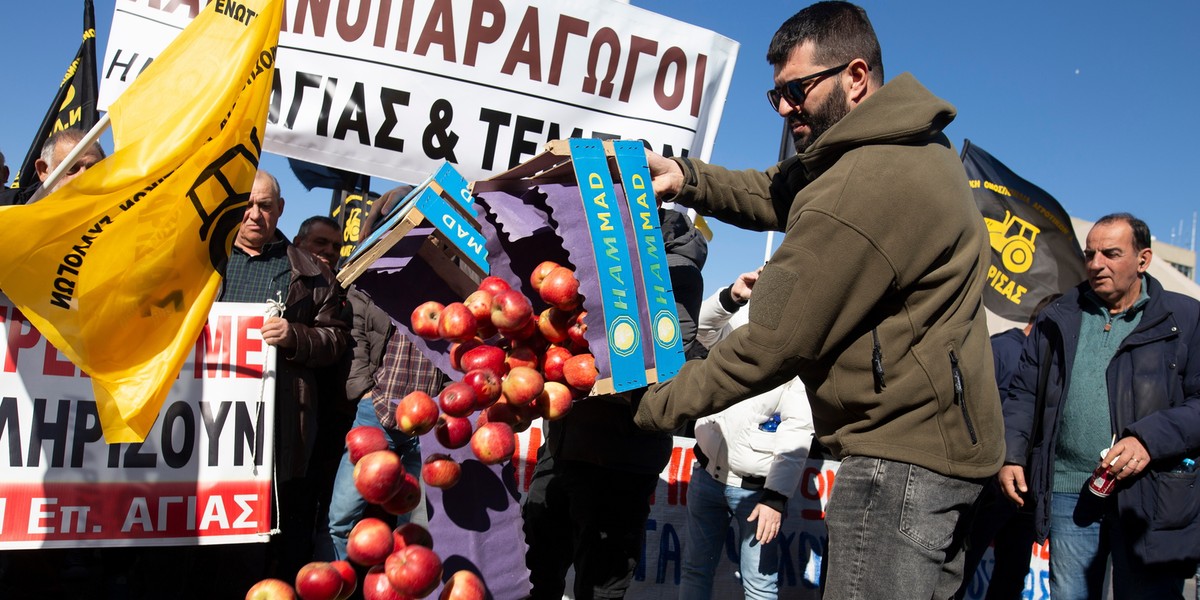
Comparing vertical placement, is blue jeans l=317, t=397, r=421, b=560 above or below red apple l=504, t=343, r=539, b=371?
below

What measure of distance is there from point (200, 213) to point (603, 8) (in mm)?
2919

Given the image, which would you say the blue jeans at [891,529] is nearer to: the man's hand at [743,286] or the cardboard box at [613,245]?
the cardboard box at [613,245]

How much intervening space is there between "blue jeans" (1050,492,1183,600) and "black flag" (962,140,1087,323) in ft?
8.12

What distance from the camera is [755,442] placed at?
4.52 metres

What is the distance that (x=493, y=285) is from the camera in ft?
9.25

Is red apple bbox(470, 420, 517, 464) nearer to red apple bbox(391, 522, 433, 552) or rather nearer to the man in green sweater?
red apple bbox(391, 522, 433, 552)

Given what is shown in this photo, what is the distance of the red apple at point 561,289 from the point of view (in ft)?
8.73

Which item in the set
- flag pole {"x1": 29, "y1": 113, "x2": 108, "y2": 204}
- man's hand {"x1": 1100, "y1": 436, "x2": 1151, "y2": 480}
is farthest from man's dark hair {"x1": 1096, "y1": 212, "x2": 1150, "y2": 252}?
flag pole {"x1": 29, "y1": 113, "x2": 108, "y2": 204}

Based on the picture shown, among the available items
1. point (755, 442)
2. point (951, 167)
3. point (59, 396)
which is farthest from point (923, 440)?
point (59, 396)

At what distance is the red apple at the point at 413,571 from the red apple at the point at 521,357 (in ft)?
2.13

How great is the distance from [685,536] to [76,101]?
5226 millimetres

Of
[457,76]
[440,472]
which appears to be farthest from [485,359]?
[457,76]

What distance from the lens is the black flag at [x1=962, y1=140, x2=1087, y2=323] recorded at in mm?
6543

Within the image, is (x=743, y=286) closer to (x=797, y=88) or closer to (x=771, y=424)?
(x=797, y=88)
